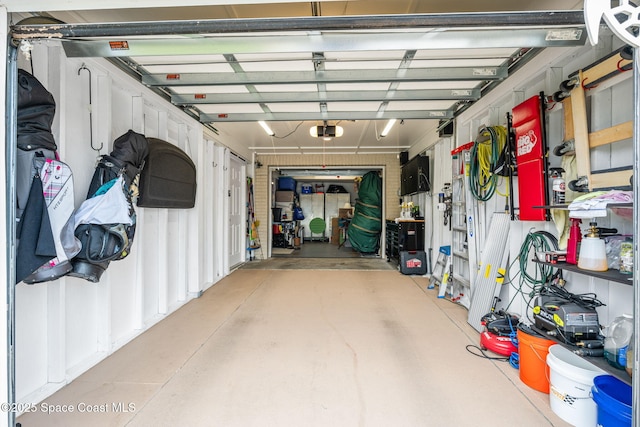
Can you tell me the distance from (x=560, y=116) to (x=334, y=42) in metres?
2.05

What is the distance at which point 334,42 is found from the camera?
171 cm

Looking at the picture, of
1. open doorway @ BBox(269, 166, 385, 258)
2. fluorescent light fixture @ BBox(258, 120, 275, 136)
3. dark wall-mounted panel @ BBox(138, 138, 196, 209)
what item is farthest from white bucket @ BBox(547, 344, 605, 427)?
open doorway @ BBox(269, 166, 385, 258)

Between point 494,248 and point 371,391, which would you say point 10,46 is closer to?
point 371,391

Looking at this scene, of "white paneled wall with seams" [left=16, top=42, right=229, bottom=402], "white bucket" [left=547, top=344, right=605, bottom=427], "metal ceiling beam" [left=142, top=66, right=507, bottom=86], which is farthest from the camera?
"metal ceiling beam" [left=142, top=66, right=507, bottom=86]

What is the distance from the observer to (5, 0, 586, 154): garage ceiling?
146cm

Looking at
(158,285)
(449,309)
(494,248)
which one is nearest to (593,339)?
(494,248)

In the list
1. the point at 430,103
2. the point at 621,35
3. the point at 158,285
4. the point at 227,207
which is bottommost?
the point at 158,285

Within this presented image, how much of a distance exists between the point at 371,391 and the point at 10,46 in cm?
285

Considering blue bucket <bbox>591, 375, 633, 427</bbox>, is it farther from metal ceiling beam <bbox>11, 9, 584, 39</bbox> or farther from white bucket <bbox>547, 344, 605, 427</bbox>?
metal ceiling beam <bbox>11, 9, 584, 39</bbox>

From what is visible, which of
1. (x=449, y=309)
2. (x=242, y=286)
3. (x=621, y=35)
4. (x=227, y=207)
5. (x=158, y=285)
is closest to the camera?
(x=621, y=35)

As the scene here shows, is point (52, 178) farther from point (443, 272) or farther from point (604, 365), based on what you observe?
point (443, 272)

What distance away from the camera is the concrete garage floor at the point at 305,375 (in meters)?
1.83

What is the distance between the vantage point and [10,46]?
4.77ft

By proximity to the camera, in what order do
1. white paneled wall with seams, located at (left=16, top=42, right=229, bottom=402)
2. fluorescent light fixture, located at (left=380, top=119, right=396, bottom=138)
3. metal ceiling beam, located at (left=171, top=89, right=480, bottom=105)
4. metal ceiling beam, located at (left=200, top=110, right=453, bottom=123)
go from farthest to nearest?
1. fluorescent light fixture, located at (left=380, top=119, right=396, bottom=138)
2. metal ceiling beam, located at (left=200, top=110, right=453, bottom=123)
3. metal ceiling beam, located at (left=171, top=89, right=480, bottom=105)
4. white paneled wall with seams, located at (left=16, top=42, right=229, bottom=402)
